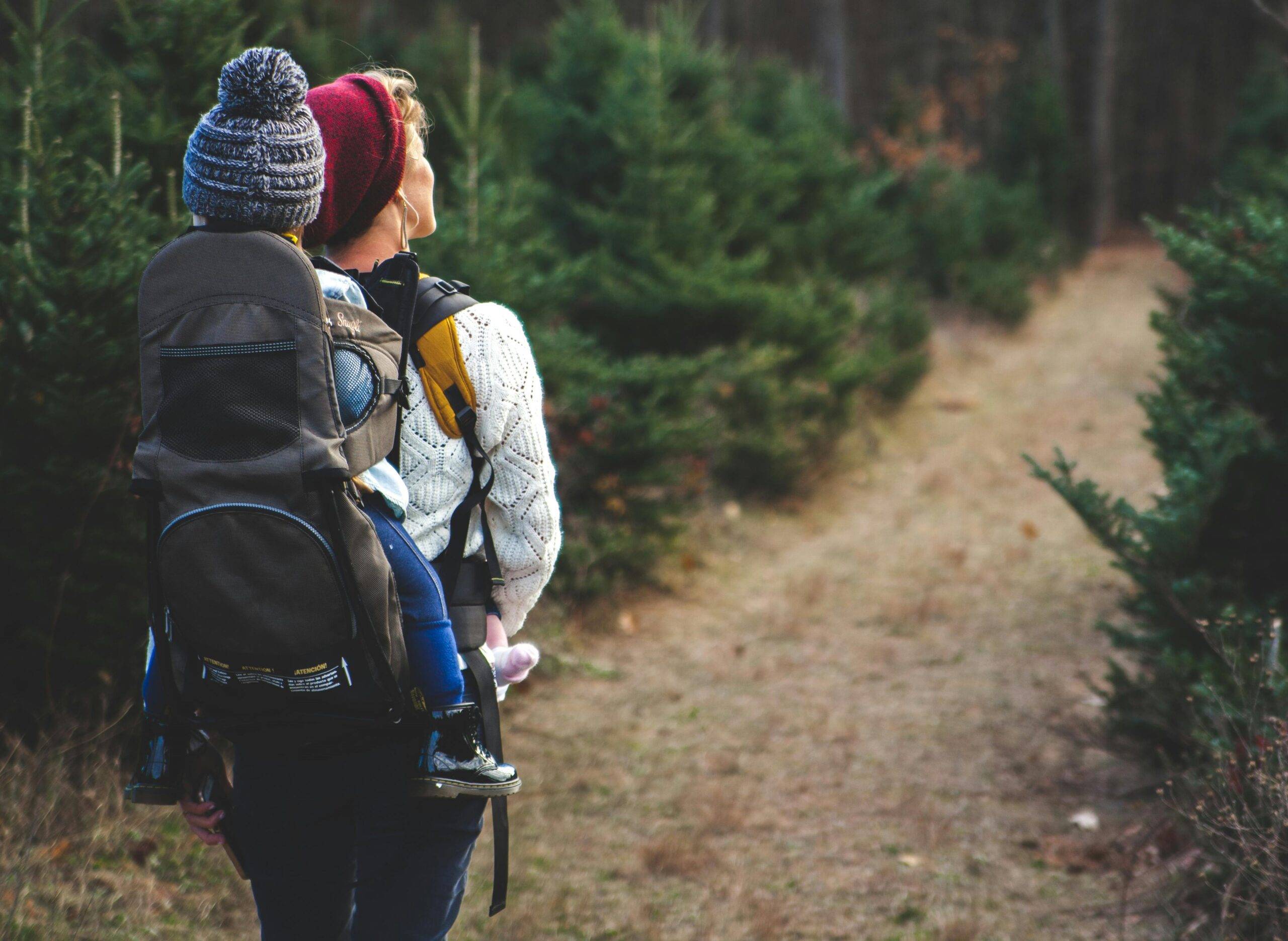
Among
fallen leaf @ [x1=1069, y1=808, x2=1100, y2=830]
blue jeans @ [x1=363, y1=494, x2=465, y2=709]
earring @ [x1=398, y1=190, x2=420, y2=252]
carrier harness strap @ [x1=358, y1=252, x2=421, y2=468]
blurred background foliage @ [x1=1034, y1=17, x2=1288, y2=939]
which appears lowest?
fallen leaf @ [x1=1069, y1=808, x2=1100, y2=830]

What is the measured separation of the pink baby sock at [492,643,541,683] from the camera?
2021mm

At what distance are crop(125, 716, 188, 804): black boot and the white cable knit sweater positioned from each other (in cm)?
56

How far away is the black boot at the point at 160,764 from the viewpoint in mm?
1894

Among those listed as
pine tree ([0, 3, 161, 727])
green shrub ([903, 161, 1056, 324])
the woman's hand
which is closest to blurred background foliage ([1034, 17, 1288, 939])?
the woman's hand

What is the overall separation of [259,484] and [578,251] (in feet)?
20.5

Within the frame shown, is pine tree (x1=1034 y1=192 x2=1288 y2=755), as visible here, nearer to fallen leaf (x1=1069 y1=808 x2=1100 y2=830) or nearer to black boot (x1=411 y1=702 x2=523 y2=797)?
fallen leaf (x1=1069 y1=808 x2=1100 y2=830)

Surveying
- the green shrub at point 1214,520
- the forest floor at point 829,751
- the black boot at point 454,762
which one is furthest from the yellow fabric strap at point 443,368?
the green shrub at point 1214,520

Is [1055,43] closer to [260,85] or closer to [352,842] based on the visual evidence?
[260,85]

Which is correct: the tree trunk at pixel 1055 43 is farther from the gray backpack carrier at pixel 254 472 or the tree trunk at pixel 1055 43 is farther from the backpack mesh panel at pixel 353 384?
the gray backpack carrier at pixel 254 472

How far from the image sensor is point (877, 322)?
10695 millimetres

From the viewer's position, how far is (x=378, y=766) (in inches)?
74.4

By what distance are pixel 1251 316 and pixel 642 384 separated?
351 centimetres

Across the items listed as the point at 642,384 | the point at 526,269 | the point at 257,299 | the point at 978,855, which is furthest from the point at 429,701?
the point at 642,384

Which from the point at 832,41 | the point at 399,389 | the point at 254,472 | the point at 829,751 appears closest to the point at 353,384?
the point at 399,389
